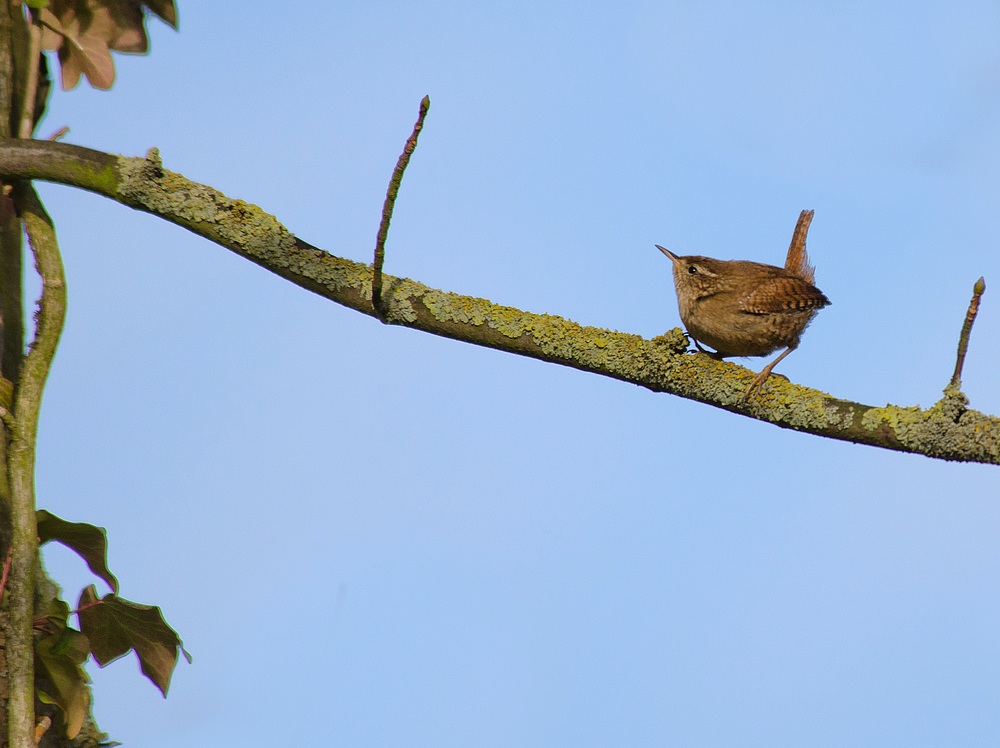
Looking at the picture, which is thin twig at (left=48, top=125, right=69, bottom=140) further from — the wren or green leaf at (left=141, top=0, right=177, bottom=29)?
the wren

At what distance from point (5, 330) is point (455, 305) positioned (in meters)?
1.26

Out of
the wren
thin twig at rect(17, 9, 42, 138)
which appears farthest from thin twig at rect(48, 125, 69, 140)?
the wren

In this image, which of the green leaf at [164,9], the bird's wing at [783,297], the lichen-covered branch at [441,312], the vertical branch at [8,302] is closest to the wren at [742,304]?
the bird's wing at [783,297]

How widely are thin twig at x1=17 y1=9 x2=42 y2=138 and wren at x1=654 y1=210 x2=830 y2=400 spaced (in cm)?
260

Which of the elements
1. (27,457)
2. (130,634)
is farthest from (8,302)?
(130,634)

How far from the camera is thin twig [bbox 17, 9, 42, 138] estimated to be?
2.97m

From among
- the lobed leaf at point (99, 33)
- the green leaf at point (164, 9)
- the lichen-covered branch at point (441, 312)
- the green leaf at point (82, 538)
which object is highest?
the green leaf at point (164, 9)

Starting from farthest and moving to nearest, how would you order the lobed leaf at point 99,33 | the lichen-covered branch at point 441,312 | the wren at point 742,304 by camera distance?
the wren at point 742,304 → the lobed leaf at point 99,33 → the lichen-covered branch at point 441,312

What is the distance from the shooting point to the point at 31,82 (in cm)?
301

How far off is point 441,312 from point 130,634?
127 centimetres

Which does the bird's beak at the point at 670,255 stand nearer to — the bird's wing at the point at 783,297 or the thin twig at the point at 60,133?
the bird's wing at the point at 783,297

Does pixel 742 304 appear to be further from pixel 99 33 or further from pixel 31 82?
pixel 31 82

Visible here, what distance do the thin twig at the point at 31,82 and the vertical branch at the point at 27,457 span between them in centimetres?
33

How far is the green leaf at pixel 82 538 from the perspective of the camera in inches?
104
